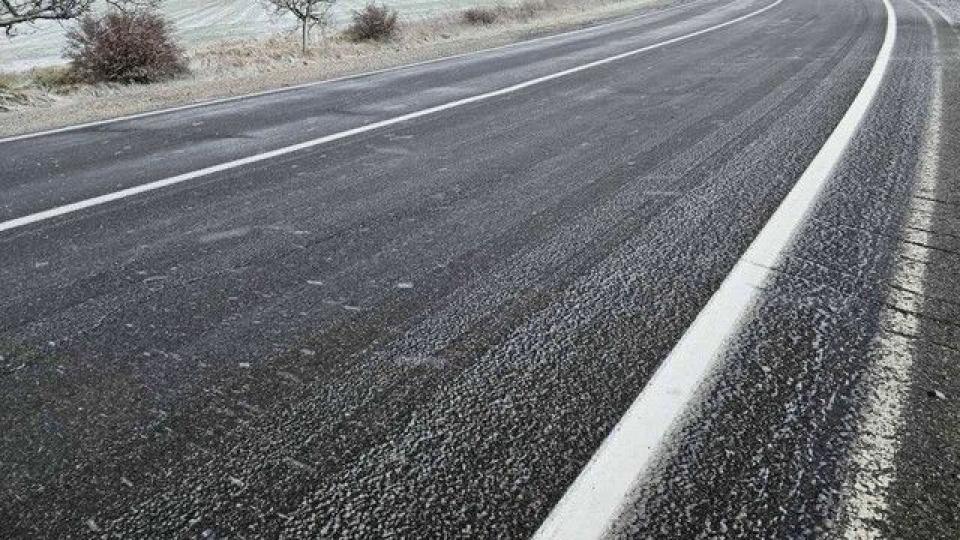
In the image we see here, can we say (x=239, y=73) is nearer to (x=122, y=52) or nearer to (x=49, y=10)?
(x=122, y=52)

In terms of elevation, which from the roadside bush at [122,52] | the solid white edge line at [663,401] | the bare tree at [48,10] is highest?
the bare tree at [48,10]

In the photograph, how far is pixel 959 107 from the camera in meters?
6.17

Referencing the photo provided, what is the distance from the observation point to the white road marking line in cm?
151

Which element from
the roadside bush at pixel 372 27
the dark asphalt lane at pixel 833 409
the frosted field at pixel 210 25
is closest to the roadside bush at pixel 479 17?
the roadside bush at pixel 372 27

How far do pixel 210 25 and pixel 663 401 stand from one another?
33.2 meters

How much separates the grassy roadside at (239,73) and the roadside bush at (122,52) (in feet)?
0.99

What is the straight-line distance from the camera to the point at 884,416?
184 cm

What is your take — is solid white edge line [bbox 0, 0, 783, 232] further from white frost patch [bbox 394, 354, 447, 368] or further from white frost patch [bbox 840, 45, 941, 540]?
white frost patch [bbox 840, 45, 941, 540]

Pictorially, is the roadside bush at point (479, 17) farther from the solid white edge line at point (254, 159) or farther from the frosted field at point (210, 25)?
the solid white edge line at point (254, 159)

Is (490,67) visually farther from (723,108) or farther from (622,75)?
(723,108)

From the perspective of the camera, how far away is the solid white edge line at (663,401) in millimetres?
1510

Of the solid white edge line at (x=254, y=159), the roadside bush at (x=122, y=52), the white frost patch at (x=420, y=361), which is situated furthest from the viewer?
the roadside bush at (x=122, y=52)

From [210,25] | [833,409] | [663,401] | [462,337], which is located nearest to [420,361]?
[462,337]

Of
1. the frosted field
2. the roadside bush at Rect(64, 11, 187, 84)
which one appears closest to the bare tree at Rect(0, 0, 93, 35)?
the roadside bush at Rect(64, 11, 187, 84)
